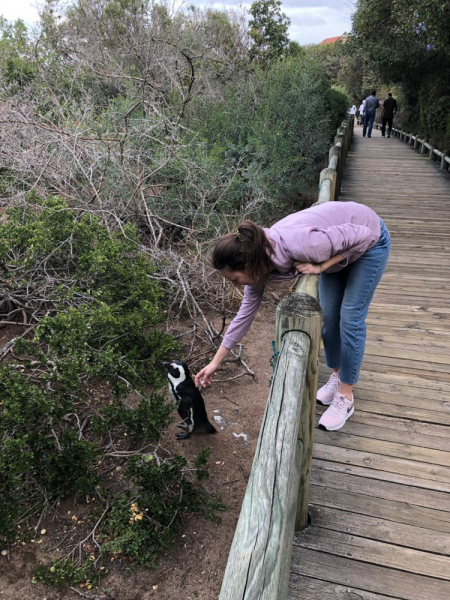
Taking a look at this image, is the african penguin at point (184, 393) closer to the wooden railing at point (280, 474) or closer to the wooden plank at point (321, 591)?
the wooden railing at point (280, 474)

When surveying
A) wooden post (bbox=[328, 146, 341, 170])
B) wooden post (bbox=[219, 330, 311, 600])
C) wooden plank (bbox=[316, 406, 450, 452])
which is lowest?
wooden plank (bbox=[316, 406, 450, 452])

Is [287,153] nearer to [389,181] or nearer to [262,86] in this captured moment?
[389,181]

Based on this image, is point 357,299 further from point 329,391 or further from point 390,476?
point 390,476

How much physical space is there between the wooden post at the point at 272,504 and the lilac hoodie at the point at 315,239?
45cm

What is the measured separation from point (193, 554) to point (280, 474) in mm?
2073

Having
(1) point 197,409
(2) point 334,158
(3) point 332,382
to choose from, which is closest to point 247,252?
(3) point 332,382

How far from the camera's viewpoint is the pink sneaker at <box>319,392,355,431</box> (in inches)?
105

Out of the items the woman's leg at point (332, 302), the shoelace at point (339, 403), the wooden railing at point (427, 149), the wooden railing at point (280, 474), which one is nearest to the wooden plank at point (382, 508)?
the wooden railing at point (280, 474)

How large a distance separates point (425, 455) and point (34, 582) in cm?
241

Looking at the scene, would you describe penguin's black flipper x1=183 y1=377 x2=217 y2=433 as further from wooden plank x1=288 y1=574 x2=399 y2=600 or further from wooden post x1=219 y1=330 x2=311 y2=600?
wooden post x1=219 y1=330 x2=311 y2=600

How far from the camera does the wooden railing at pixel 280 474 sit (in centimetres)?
100

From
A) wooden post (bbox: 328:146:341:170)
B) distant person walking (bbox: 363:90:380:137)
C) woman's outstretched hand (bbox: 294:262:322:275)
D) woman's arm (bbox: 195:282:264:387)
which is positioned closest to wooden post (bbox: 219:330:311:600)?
woman's outstretched hand (bbox: 294:262:322:275)

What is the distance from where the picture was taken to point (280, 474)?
1.24 m

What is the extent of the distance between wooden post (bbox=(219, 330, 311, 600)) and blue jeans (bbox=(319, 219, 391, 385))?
2.72 feet
